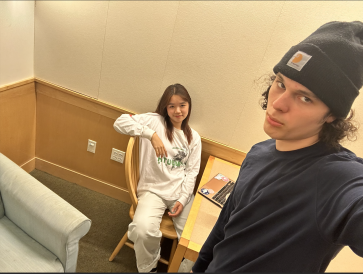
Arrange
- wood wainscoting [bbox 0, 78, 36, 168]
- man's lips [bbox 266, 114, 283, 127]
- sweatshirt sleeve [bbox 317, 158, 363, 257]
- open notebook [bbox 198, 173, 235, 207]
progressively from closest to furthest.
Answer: sweatshirt sleeve [bbox 317, 158, 363, 257] < man's lips [bbox 266, 114, 283, 127] < open notebook [bbox 198, 173, 235, 207] < wood wainscoting [bbox 0, 78, 36, 168]

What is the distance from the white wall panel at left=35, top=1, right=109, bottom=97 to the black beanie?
138 cm

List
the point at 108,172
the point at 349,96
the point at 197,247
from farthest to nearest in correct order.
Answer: the point at 108,172, the point at 197,247, the point at 349,96

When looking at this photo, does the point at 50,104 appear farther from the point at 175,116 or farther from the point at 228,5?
the point at 228,5

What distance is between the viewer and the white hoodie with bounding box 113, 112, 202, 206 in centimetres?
153

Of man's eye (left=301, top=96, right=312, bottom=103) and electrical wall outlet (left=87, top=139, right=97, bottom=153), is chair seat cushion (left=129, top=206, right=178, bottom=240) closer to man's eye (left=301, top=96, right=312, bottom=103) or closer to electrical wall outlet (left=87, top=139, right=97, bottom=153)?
→ electrical wall outlet (left=87, top=139, right=97, bottom=153)

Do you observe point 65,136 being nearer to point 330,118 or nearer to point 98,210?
point 98,210

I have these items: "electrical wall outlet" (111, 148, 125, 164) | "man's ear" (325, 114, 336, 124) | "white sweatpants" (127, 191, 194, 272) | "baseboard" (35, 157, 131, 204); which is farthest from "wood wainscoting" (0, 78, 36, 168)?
"man's ear" (325, 114, 336, 124)

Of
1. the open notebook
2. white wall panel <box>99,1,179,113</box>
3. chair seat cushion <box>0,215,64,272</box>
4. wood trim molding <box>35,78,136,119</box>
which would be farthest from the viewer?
wood trim molding <box>35,78,136,119</box>

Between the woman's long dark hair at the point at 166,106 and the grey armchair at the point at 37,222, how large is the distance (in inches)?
29.2

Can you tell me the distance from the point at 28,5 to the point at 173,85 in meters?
1.04

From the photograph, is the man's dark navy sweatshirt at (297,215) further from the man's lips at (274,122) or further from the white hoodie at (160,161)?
the white hoodie at (160,161)

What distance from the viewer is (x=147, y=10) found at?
1514 mm

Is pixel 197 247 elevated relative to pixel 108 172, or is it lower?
elevated

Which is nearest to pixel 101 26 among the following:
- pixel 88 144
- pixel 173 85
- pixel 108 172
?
pixel 173 85
